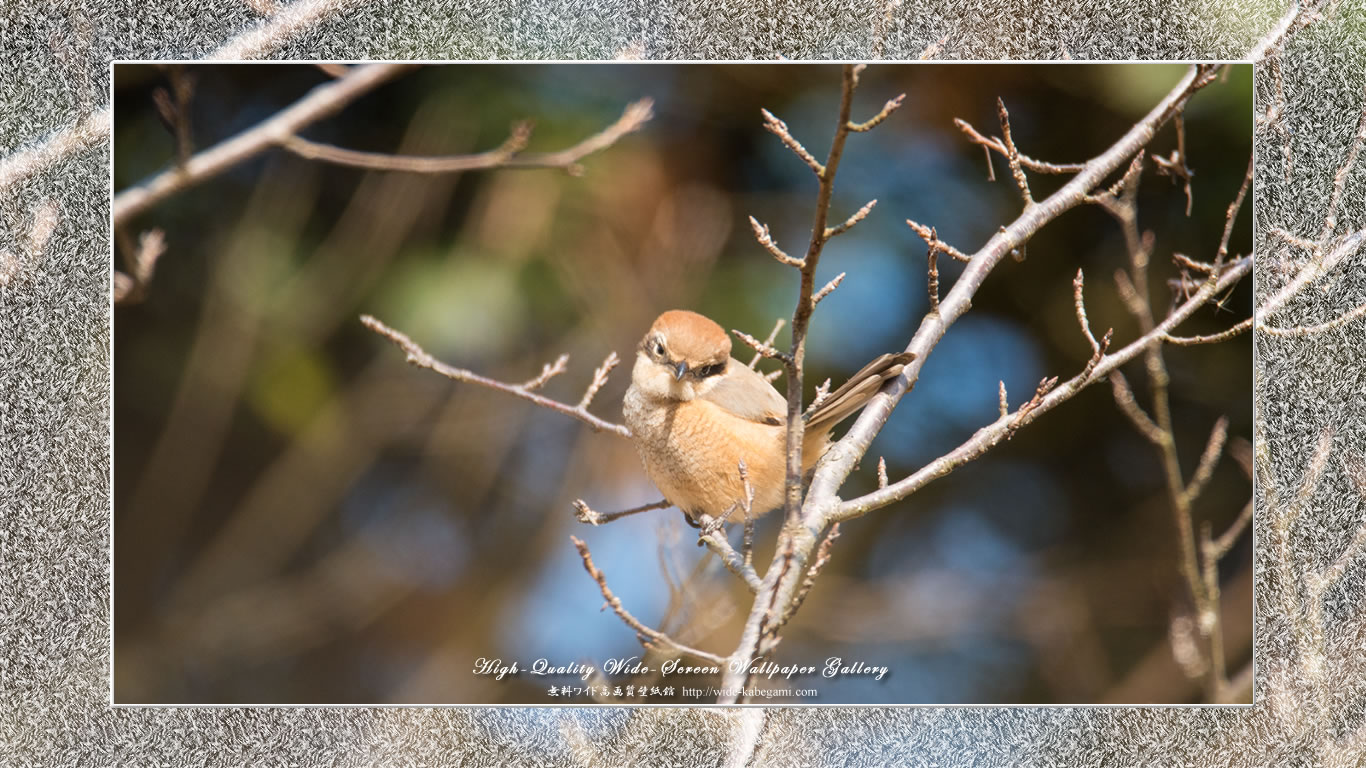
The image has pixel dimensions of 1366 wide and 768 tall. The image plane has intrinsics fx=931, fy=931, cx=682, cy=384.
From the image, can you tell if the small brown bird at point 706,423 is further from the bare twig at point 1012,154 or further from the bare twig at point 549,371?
the bare twig at point 1012,154

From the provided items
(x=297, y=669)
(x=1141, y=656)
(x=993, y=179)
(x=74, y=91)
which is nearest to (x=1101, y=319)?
(x=993, y=179)

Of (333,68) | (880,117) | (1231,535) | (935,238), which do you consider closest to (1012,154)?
(935,238)

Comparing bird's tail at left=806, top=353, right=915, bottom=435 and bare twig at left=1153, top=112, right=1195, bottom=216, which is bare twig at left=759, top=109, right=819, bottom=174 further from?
bare twig at left=1153, top=112, right=1195, bottom=216

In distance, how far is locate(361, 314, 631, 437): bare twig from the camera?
4.32 feet

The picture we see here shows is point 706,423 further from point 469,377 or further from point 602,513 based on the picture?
point 469,377

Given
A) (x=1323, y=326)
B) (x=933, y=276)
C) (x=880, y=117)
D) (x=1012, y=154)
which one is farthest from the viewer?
(x=1323, y=326)

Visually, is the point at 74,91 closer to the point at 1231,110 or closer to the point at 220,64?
the point at 220,64

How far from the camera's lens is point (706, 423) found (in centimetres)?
138

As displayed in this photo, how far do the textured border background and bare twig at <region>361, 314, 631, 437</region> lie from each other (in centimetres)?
42

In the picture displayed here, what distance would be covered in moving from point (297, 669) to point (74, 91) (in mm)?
941

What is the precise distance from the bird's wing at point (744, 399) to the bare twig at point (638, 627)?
0.30 m

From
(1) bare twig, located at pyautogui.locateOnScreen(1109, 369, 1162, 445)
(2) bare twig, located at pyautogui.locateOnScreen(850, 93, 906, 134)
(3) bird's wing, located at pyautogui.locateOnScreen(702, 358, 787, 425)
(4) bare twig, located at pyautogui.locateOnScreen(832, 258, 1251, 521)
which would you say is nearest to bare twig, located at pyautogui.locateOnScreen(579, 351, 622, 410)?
(3) bird's wing, located at pyautogui.locateOnScreen(702, 358, 787, 425)

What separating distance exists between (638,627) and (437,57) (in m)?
0.91

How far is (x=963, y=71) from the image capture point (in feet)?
4.61
